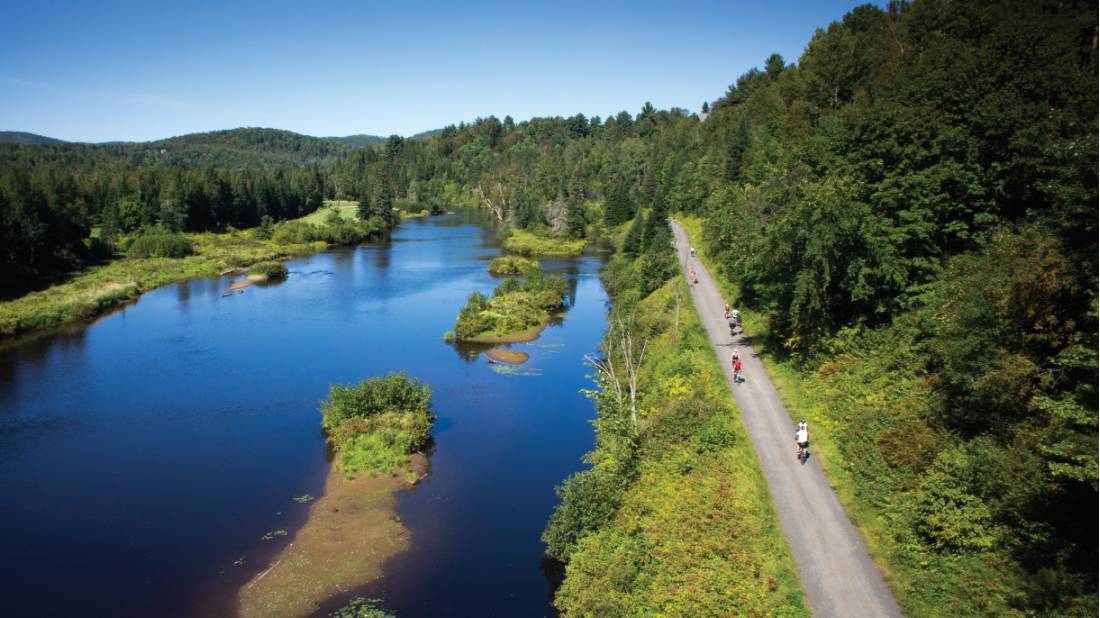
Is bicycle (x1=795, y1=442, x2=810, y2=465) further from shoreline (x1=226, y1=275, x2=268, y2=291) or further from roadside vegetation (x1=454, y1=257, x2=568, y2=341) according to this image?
shoreline (x1=226, y1=275, x2=268, y2=291)

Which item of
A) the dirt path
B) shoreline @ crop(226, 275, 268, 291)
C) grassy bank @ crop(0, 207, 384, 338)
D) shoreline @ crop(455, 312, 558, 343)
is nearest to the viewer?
the dirt path

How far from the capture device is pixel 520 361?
50.9 metres

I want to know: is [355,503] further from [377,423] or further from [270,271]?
[270,271]

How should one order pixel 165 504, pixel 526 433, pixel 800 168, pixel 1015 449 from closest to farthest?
pixel 1015 449 → pixel 165 504 → pixel 526 433 → pixel 800 168

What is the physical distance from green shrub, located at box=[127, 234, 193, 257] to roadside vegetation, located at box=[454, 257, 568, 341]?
199ft

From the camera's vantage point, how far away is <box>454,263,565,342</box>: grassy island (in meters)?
56.9

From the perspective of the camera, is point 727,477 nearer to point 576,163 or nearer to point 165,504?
point 165,504

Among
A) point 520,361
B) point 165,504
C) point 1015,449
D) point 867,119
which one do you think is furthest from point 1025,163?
point 165,504

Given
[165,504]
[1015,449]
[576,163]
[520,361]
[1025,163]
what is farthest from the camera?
[576,163]

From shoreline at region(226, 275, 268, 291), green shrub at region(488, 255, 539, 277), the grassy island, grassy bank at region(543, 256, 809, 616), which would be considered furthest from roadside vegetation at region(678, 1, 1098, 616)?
shoreline at region(226, 275, 268, 291)

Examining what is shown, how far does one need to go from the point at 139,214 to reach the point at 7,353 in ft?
222

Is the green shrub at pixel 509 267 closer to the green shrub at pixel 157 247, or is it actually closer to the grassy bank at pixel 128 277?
the grassy bank at pixel 128 277

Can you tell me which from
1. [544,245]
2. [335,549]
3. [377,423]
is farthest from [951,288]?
[544,245]

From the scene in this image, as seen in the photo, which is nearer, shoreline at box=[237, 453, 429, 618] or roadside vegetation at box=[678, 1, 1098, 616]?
roadside vegetation at box=[678, 1, 1098, 616]
